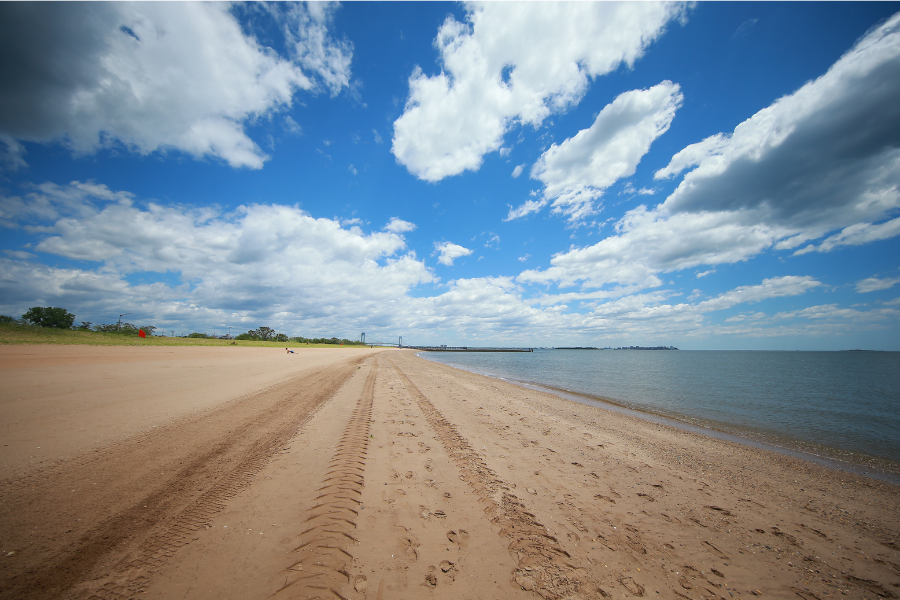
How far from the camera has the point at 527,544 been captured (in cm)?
406

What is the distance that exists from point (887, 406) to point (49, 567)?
3132cm

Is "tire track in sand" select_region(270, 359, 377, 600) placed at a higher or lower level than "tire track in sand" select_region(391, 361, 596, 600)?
higher

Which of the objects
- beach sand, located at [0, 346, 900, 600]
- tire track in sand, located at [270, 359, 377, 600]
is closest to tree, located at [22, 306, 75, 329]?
beach sand, located at [0, 346, 900, 600]

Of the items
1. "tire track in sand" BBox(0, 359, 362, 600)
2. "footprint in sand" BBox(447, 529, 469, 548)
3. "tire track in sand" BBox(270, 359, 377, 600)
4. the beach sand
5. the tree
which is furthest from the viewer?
the tree

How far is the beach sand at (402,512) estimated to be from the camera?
3.29 metres

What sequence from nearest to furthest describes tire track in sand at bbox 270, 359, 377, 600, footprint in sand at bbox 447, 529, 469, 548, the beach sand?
tire track in sand at bbox 270, 359, 377, 600
the beach sand
footprint in sand at bbox 447, 529, 469, 548

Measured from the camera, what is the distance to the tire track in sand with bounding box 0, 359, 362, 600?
9.57 ft

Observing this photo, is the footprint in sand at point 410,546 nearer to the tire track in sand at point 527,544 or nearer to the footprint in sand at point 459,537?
the footprint in sand at point 459,537

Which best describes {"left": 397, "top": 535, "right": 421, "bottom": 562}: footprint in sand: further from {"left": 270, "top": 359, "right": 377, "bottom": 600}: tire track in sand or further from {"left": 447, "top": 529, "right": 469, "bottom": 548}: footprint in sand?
{"left": 270, "top": 359, "right": 377, "bottom": 600}: tire track in sand

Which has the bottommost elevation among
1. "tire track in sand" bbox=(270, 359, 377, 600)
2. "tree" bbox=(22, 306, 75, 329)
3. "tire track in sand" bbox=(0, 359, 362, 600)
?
"tire track in sand" bbox=(270, 359, 377, 600)

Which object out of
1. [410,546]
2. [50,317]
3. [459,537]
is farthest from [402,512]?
[50,317]

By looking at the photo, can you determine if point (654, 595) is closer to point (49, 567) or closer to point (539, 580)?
point (539, 580)

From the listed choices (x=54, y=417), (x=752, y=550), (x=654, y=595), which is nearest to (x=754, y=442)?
(x=752, y=550)

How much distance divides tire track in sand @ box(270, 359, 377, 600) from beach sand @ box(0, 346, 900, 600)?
2 cm
